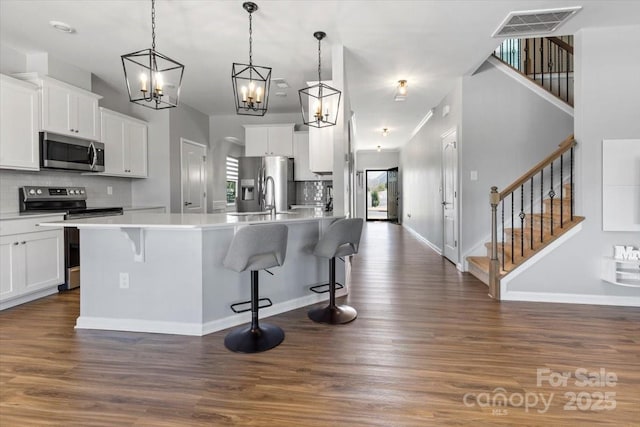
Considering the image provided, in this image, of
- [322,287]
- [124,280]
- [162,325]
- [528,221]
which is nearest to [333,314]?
[322,287]

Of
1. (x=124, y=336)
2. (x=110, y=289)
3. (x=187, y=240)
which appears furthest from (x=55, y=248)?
(x=187, y=240)

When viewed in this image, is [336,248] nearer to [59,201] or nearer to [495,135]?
[495,135]

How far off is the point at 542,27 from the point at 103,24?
4.22 m

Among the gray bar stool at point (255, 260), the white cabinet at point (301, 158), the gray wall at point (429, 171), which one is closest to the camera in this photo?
the gray bar stool at point (255, 260)

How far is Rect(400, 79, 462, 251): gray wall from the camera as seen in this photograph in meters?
5.43

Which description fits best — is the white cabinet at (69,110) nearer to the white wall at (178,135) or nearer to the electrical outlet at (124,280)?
the white wall at (178,135)

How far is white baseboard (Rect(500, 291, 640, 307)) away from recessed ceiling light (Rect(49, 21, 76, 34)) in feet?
16.7

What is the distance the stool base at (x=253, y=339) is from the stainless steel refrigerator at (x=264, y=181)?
354cm

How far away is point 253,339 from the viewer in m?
2.59

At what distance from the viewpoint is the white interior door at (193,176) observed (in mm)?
6113

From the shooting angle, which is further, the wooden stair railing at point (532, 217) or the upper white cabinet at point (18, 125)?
the wooden stair railing at point (532, 217)

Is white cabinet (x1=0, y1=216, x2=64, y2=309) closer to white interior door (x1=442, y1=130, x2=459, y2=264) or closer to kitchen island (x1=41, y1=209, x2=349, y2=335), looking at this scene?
kitchen island (x1=41, y1=209, x2=349, y2=335)

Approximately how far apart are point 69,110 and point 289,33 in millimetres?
2829

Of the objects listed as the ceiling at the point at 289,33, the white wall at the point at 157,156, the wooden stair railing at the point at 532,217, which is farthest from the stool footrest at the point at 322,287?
the white wall at the point at 157,156
